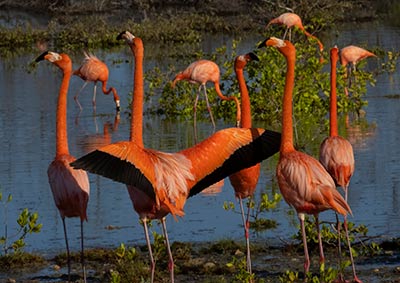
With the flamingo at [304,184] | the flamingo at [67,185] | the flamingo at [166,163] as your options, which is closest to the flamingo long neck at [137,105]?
the flamingo at [166,163]

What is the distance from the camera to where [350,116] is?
505 inches

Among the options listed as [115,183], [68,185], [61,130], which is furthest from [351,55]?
[68,185]

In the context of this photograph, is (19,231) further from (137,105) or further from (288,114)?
(288,114)

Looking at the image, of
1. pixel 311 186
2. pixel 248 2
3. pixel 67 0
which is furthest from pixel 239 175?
pixel 67 0

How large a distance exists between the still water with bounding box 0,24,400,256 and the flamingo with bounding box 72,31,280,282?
1.57 metres

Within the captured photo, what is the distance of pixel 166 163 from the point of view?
18.0 ft

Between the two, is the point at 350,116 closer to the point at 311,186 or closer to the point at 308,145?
the point at 308,145

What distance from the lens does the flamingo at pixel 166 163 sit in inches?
204

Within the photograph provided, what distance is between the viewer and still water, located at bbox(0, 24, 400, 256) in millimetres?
7707

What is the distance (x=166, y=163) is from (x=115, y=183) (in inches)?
163

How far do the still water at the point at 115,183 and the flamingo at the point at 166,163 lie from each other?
1.57 m

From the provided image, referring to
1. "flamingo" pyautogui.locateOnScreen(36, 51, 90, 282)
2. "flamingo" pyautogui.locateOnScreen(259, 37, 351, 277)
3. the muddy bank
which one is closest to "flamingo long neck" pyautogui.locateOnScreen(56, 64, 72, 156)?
"flamingo" pyautogui.locateOnScreen(36, 51, 90, 282)

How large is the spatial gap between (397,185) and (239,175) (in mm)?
2685

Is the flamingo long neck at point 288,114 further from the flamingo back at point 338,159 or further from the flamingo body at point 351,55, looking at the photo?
the flamingo body at point 351,55
